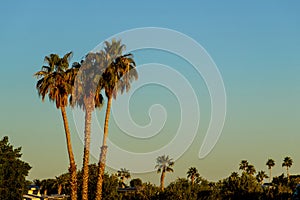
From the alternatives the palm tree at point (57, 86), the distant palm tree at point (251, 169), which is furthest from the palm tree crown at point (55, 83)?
the distant palm tree at point (251, 169)

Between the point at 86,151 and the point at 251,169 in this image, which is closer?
the point at 86,151

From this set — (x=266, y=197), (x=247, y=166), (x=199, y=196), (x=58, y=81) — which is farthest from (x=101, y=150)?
(x=247, y=166)

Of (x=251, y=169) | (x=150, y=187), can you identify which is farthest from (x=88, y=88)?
(x=251, y=169)

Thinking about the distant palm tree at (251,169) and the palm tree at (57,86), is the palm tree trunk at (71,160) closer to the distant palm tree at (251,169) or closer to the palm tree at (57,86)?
the palm tree at (57,86)

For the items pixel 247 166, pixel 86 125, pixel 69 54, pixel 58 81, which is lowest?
pixel 86 125

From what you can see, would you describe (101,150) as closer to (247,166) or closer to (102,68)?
(102,68)

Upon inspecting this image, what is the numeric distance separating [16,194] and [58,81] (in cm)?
1217

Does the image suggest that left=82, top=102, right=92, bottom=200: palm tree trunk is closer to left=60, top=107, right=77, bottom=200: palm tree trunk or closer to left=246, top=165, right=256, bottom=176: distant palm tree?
left=60, top=107, right=77, bottom=200: palm tree trunk

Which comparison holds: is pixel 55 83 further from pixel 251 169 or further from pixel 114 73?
pixel 251 169

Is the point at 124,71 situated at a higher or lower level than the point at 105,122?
higher

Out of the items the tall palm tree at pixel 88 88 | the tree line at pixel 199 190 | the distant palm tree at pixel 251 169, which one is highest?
the distant palm tree at pixel 251 169

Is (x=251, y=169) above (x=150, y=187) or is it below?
above

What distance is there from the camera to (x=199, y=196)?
200 feet

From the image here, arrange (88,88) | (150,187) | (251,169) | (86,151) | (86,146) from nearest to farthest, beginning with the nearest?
(86,151)
(86,146)
(88,88)
(150,187)
(251,169)
